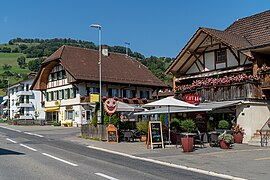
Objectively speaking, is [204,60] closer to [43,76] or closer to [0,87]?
[43,76]

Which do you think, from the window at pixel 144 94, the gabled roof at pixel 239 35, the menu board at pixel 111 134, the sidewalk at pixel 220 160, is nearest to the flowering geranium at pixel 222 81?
the gabled roof at pixel 239 35

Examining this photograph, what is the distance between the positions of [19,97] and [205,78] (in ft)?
190

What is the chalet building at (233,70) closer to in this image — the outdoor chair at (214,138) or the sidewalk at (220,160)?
the outdoor chair at (214,138)

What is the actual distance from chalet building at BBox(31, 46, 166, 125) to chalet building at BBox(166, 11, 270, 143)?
1967 cm

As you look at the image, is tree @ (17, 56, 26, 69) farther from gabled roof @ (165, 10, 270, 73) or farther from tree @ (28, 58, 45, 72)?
gabled roof @ (165, 10, 270, 73)

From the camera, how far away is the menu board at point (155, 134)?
20.4 meters

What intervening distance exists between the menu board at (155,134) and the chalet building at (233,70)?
455cm

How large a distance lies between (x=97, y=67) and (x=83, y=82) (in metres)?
4.74

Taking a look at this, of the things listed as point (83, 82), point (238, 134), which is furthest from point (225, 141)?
point (83, 82)

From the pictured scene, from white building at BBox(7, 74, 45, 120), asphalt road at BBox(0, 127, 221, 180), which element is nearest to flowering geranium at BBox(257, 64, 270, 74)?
asphalt road at BBox(0, 127, 221, 180)

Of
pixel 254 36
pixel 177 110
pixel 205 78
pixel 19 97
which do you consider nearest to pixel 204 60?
pixel 205 78

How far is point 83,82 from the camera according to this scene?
168 feet

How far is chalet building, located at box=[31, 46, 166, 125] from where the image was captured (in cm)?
5128

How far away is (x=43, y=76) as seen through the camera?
5922 centimetres
